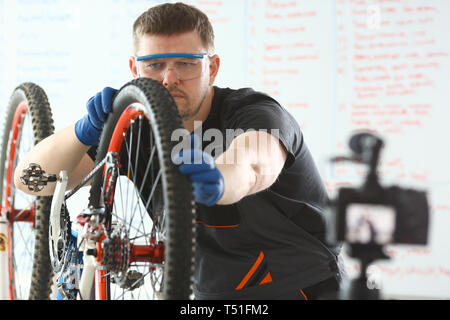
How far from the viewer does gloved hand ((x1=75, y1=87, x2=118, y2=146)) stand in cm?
112

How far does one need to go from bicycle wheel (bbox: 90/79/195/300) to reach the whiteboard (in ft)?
4.68

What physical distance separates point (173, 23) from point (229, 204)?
1.42 feet

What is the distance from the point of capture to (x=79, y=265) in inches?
45.6

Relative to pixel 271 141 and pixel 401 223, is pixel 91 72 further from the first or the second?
pixel 401 223

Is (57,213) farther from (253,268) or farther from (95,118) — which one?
(253,268)

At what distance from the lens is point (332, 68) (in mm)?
2578

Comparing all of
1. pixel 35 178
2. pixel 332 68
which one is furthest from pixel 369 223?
pixel 332 68

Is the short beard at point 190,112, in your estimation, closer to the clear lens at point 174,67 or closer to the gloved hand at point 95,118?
the clear lens at point 174,67

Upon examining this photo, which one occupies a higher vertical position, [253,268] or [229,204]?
[229,204]

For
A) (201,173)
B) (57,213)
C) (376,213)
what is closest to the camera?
(376,213)

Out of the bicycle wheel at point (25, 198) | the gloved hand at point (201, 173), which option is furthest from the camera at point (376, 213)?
the bicycle wheel at point (25, 198)

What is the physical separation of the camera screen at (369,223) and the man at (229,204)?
1.77ft

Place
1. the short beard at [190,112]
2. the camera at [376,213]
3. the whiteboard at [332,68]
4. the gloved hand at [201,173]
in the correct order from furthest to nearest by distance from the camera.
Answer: the whiteboard at [332,68]
the short beard at [190,112]
the gloved hand at [201,173]
the camera at [376,213]

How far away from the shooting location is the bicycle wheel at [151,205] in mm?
763
